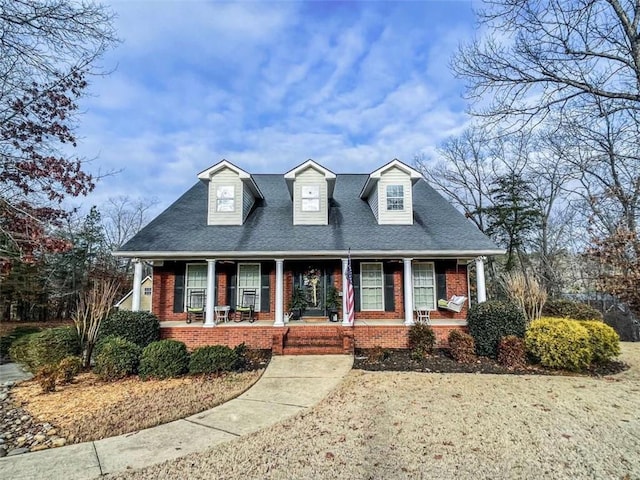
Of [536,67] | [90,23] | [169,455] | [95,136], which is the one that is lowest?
[169,455]

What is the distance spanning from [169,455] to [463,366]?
23.3ft

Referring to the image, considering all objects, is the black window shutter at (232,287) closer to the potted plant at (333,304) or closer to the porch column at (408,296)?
the potted plant at (333,304)

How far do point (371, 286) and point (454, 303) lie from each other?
295 centimetres

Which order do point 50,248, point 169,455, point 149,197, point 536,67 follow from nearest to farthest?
point 169,455
point 50,248
point 536,67
point 149,197

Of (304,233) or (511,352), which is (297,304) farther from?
(511,352)

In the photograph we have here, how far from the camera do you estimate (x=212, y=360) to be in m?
7.63

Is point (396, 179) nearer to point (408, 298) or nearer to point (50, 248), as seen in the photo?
point (408, 298)

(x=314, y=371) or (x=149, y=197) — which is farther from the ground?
Answer: (x=149, y=197)

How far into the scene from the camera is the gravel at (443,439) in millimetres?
3809

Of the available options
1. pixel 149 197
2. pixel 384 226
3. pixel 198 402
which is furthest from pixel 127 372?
pixel 149 197

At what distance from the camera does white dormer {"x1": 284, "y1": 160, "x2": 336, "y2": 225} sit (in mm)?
12719

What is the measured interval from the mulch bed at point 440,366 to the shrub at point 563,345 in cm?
23

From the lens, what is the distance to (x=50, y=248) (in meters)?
6.80

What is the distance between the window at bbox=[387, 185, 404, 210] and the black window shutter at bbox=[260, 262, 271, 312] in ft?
17.2
